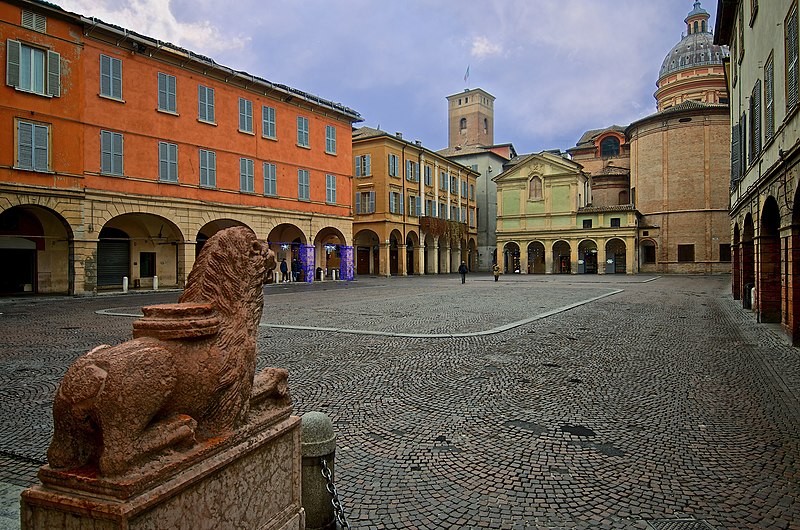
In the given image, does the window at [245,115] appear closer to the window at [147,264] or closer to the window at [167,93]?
the window at [167,93]

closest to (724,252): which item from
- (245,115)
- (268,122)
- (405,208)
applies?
(405,208)

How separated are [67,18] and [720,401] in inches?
964

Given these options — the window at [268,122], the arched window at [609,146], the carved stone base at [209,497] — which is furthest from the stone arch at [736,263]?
the arched window at [609,146]

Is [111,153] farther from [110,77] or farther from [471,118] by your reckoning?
[471,118]

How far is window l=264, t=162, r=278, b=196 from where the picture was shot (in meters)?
28.2

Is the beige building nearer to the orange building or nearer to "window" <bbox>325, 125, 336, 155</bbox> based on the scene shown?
"window" <bbox>325, 125, 336, 155</bbox>

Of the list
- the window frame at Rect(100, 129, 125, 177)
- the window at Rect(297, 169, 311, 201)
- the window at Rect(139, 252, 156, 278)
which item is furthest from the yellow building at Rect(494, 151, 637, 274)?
the window frame at Rect(100, 129, 125, 177)

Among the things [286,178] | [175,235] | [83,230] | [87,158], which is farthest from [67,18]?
[286,178]

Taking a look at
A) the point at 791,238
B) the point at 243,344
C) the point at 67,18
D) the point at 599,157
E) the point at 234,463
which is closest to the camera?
the point at 234,463

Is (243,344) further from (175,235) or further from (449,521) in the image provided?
(175,235)

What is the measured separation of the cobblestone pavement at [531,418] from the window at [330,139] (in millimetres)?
23139

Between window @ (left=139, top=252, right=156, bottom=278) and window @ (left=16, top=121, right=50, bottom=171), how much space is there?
6.88m

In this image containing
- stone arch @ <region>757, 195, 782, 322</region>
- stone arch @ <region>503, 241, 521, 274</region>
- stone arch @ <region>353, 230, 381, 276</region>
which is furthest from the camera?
stone arch @ <region>503, 241, 521, 274</region>

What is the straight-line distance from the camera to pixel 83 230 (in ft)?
66.6
